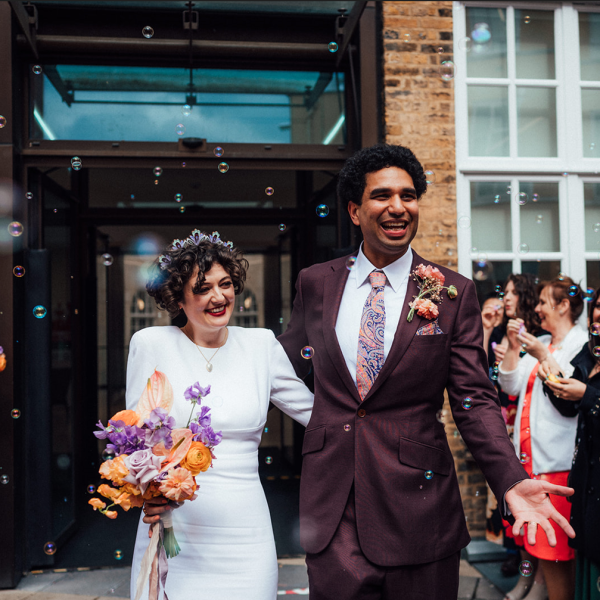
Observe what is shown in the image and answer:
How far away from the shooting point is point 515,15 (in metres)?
4.60

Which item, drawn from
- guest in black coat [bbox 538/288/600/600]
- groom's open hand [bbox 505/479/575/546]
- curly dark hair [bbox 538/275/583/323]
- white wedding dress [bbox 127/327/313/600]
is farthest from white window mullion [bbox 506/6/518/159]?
groom's open hand [bbox 505/479/575/546]

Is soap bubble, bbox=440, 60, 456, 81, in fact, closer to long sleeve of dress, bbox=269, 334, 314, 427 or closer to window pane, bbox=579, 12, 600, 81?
window pane, bbox=579, 12, 600, 81

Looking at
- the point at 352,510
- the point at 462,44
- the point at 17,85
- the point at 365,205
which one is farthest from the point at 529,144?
the point at 17,85

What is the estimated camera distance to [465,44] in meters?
4.45

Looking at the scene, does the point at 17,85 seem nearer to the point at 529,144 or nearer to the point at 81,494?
the point at 81,494

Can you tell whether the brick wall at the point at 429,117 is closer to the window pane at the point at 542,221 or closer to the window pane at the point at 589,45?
the window pane at the point at 542,221

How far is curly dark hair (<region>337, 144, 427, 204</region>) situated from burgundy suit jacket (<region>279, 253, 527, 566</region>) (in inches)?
18.0

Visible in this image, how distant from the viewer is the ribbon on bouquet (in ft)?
6.16

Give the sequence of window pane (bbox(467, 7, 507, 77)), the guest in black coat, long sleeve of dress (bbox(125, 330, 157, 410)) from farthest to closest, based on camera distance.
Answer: window pane (bbox(467, 7, 507, 77)) → the guest in black coat → long sleeve of dress (bbox(125, 330, 157, 410))

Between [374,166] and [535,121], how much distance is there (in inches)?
123

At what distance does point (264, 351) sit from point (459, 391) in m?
0.83

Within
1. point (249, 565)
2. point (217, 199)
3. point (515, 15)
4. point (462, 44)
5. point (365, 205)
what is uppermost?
point (515, 15)

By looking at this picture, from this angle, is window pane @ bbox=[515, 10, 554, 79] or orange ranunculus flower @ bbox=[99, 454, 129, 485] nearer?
orange ranunculus flower @ bbox=[99, 454, 129, 485]

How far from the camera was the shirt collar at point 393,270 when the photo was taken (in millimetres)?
2170
